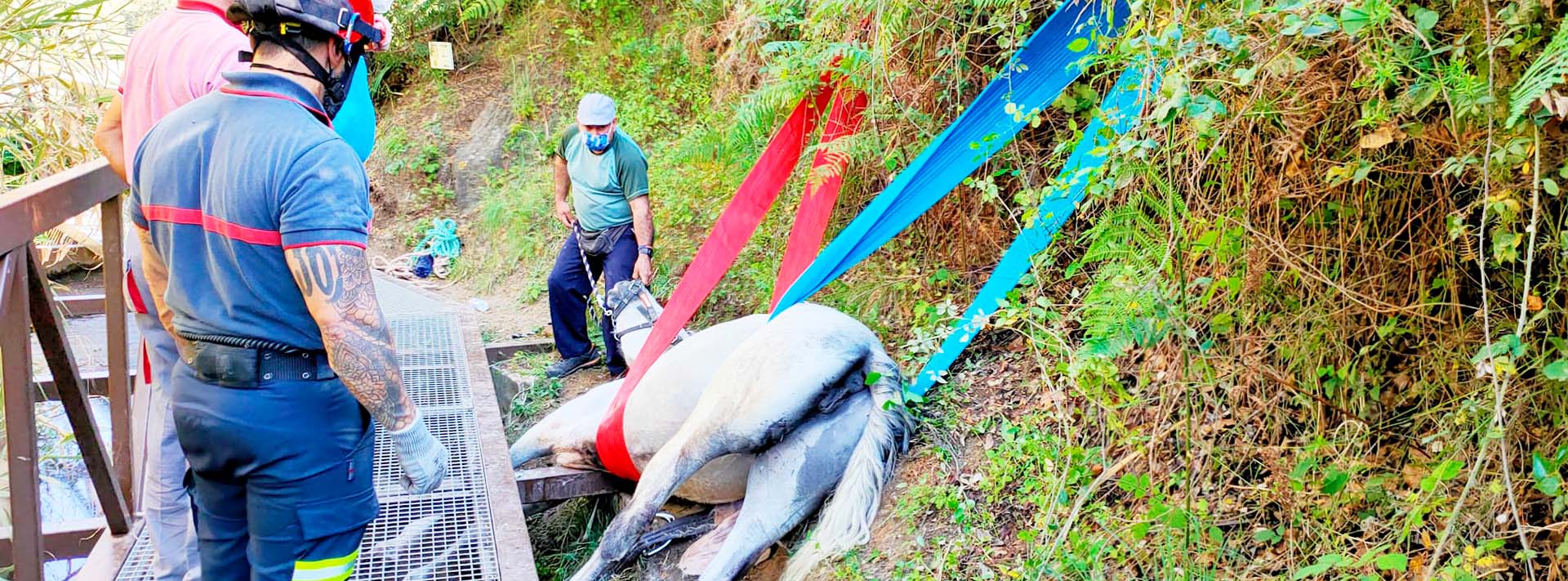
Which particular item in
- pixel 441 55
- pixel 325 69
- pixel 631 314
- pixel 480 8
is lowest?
pixel 631 314

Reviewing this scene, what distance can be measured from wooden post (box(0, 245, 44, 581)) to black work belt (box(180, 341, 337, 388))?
81 cm

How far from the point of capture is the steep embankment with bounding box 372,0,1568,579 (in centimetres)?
172

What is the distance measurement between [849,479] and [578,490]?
4.55ft

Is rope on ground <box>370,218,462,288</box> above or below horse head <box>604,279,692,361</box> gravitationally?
below

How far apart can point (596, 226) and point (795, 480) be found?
2697mm

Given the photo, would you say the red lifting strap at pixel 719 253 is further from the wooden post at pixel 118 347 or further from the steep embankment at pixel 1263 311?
the wooden post at pixel 118 347

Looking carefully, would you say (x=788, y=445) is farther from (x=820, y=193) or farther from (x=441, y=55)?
(x=441, y=55)

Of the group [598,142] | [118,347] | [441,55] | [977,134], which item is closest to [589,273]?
[598,142]

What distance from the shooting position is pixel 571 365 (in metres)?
5.67

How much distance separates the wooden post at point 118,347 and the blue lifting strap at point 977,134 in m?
2.13

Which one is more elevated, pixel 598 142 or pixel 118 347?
pixel 118 347

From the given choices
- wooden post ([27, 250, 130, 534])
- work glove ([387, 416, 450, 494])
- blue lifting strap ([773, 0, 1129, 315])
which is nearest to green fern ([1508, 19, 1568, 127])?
blue lifting strap ([773, 0, 1129, 315])

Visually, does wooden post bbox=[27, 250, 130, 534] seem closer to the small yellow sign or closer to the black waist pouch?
the black waist pouch

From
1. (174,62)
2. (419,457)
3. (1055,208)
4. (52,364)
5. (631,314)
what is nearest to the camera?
(419,457)
